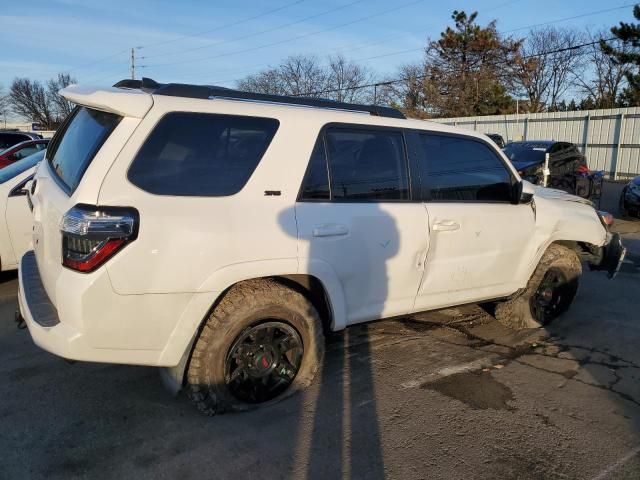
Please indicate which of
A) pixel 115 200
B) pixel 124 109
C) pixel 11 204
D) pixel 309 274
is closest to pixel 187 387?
pixel 309 274

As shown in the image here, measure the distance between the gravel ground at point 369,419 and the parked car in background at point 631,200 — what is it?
780 cm

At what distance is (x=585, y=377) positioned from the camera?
391cm

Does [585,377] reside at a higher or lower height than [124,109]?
lower

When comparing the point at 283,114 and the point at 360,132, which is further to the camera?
the point at 360,132

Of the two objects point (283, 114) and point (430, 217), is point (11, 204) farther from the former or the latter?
point (430, 217)

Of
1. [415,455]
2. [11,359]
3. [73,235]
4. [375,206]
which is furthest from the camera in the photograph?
[11,359]

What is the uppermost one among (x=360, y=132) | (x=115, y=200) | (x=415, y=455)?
(x=360, y=132)

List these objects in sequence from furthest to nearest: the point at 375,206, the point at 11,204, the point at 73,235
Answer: the point at 11,204 < the point at 375,206 < the point at 73,235

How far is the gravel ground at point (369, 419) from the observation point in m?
2.77

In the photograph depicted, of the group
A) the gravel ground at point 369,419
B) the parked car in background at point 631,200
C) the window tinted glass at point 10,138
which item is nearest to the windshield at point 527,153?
the parked car in background at point 631,200

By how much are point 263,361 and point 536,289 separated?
110 inches

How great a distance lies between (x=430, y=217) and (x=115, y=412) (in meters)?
2.45

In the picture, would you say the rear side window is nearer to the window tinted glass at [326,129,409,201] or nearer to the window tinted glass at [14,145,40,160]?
the window tinted glass at [326,129,409,201]

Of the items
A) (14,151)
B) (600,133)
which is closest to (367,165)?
(14,151)
